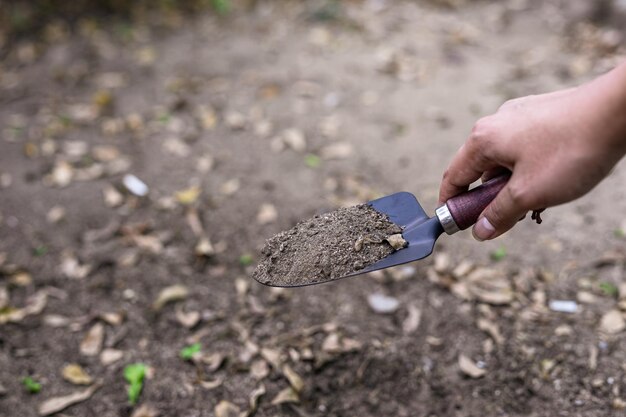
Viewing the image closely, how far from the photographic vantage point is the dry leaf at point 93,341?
240 centimetres

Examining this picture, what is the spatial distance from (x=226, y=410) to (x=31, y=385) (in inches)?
31.2

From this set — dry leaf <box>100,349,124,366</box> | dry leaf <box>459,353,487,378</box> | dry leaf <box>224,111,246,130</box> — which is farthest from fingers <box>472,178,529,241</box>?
dry leaf <box>224,111,246,130</box>

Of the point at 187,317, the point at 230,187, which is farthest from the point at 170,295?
the point at 230,187

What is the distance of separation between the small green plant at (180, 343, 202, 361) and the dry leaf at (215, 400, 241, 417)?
28 cm

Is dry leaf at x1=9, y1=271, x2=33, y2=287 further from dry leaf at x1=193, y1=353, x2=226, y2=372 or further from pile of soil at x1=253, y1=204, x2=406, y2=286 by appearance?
pile of soil at x1=253, y1=204, x2=406, y2=286

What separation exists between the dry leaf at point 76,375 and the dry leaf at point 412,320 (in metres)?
1.31

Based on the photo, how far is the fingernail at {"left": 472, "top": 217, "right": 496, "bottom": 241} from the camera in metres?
1.53

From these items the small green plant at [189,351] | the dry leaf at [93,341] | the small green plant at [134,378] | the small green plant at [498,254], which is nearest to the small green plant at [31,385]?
the dry leaf at [93,341]

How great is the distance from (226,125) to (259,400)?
222cm

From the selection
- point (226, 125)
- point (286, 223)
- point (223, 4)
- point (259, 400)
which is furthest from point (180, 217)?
point (223, 4)

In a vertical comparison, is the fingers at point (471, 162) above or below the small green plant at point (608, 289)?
above

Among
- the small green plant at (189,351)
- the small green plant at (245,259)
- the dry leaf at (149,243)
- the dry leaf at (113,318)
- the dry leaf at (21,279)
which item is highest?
the small green plant at (245,259)

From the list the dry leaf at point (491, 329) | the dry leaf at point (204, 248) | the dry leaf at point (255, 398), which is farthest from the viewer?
the dry leaf at point (204, 248)

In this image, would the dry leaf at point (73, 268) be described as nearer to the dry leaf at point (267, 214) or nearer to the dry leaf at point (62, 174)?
the dry leaf at point (62, 174)
